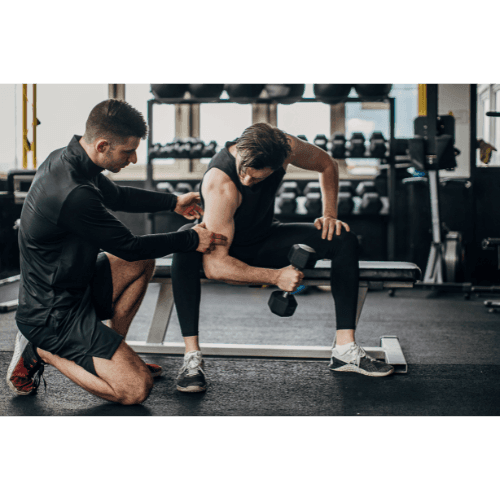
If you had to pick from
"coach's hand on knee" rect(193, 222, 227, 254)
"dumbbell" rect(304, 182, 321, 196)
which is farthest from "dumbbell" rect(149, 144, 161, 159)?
"coach's hand on knee" rect(193, 222, 227, 254)

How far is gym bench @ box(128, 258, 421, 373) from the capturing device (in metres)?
2.21

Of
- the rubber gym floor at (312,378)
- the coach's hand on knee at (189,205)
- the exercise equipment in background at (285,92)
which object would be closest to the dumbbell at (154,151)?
the exercise equipment in background at (285,92)

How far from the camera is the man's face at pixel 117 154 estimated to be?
1687 millimetres

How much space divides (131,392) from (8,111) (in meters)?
4.52

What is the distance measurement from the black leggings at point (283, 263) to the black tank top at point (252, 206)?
39 mm

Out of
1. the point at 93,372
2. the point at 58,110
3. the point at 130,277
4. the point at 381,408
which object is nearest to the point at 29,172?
the point at 58,110

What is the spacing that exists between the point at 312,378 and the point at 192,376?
467 millimetres

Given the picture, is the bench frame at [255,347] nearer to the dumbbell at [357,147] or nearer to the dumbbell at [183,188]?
the dumbbell at [357,147]

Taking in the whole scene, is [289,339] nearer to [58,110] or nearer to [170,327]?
[170,327]

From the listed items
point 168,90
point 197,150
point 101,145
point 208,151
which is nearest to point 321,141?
point 208,151

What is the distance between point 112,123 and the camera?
1.66 meters

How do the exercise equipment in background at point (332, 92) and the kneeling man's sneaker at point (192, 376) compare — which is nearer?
the kneeling man's sneaker at point (192, 376)

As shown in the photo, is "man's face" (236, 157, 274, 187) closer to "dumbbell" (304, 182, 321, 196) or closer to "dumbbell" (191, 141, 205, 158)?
"dumbbell" (304, 182, 321, 196)

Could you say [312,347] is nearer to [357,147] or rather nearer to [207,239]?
[207,239]
